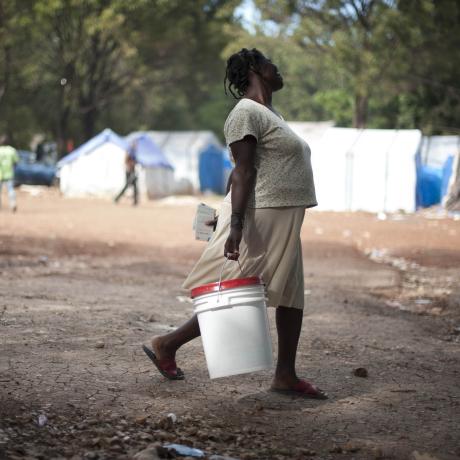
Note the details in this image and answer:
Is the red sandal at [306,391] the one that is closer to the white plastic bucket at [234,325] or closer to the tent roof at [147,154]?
the white plastic bucket at [234,325]

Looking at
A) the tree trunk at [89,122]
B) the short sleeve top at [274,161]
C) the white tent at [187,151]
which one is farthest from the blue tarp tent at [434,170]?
the short sleeve top at [274,161]

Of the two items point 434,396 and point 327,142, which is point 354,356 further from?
point 327,142

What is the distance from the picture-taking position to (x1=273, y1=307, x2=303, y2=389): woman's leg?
13.8 ft

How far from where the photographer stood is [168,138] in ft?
126

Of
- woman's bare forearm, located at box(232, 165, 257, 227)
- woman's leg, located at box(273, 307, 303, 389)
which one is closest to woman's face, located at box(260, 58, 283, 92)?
woman's bare forearm, located at box(232, 165, 257, 227)

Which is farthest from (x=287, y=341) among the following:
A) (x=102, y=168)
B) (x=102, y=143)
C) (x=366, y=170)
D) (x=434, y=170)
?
(x=102, y=168)

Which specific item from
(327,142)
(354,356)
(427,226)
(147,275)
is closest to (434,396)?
(354,356)

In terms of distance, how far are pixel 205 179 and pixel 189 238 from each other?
77.0 ft

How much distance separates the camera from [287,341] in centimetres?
424

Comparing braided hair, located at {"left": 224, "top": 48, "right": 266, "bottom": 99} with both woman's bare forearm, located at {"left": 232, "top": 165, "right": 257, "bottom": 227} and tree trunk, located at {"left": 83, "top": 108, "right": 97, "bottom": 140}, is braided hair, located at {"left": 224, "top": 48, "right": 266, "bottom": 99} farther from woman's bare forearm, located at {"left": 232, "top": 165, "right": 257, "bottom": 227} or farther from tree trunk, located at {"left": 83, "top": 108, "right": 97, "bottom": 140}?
tree trunk, located at {"left": 83, "top": 108, "right": 97, "bottom": 140}

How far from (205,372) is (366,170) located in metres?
21.4

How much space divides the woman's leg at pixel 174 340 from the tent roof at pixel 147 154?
27423 mm

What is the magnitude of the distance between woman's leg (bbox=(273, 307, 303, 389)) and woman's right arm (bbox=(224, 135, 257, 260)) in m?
0.48

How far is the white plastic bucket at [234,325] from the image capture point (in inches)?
151
